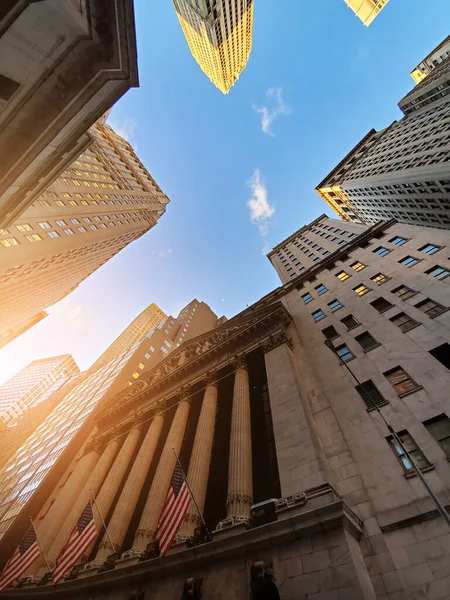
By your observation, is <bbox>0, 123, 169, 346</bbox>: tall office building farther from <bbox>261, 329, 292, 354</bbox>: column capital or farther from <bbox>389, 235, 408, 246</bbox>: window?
<bbox>389, 235, 408, 246</bbox>: window

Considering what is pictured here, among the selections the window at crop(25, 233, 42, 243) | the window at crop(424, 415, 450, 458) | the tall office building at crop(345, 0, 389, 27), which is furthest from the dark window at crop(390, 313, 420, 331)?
the tall office building at crop(345, 0, 389, 27)

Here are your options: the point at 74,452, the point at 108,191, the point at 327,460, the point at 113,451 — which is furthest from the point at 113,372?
the point at 327,460

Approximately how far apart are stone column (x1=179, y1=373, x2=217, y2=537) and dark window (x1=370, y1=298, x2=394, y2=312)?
18495 mm

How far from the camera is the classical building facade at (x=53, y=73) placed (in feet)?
36.8

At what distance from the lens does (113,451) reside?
39312 millimetres

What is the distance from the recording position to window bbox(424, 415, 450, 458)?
16.1 meters

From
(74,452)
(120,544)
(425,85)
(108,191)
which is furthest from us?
(425,85)

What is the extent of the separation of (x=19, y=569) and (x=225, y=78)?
463ft

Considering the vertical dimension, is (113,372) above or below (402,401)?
above

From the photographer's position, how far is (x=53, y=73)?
1305 centimetres

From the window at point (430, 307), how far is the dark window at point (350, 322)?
517cm

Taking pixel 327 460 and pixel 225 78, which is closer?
pixel 327 460

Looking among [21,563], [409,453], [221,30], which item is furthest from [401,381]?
[221,30]

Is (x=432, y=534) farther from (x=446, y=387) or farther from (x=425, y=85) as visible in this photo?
(x=425, y=85)
